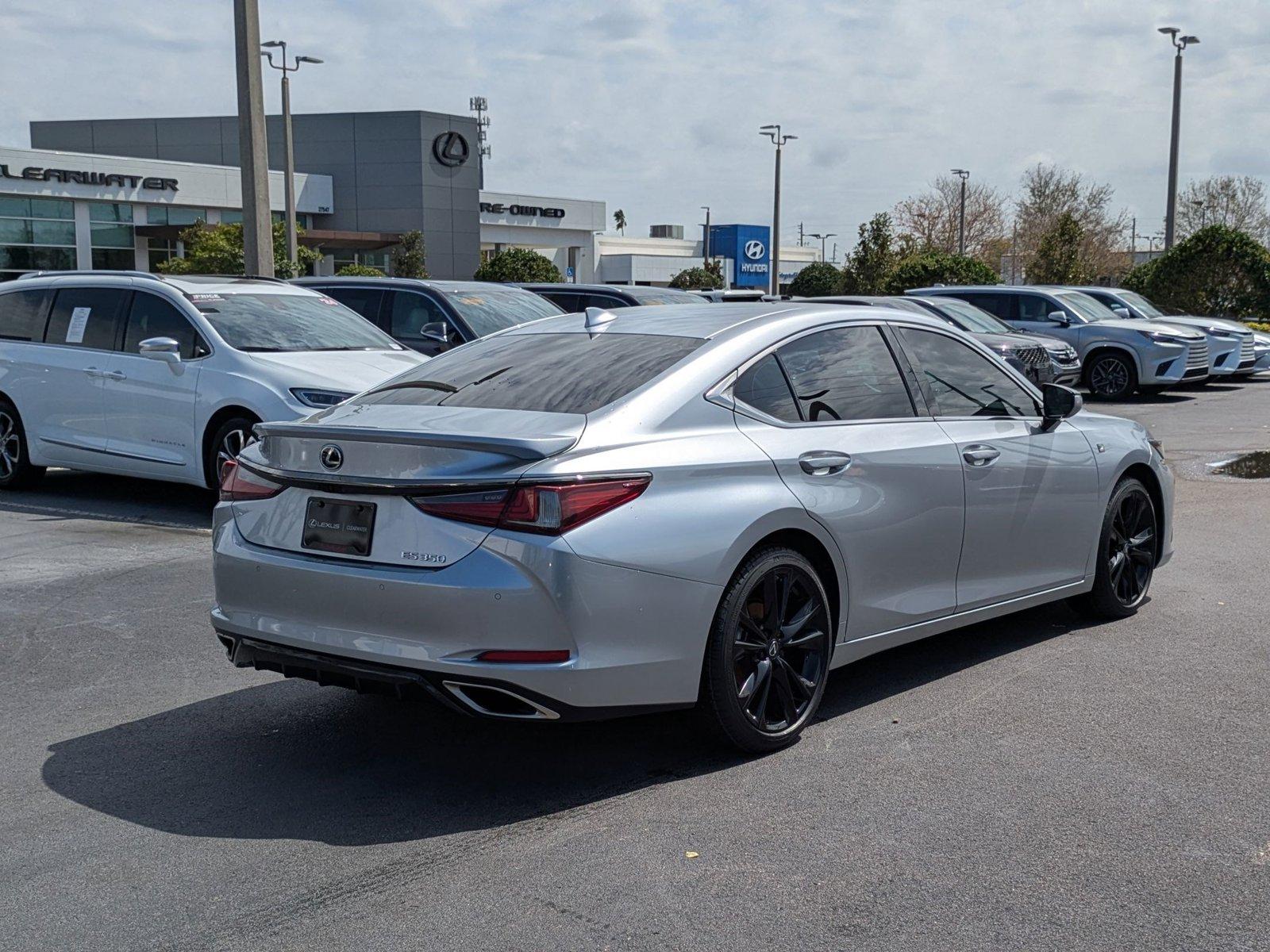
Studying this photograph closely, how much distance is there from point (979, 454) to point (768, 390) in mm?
1200

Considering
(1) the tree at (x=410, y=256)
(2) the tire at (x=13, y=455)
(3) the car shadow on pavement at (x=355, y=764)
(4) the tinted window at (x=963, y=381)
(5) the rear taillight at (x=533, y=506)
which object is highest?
(1) the tree at (x=410, y=256)

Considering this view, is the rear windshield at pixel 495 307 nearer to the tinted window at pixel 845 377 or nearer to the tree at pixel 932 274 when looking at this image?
the tinted window at pixel 845 377

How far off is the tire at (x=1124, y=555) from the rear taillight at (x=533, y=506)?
3.37 metres

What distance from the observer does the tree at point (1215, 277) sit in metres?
29.9

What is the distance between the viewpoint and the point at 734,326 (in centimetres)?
534

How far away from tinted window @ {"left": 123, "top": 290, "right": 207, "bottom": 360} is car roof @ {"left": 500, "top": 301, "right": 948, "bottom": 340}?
505 centimetres

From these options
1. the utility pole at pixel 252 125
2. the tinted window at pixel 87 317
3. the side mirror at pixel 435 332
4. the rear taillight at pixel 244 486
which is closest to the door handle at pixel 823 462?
the rear taillight at pixel 244 486

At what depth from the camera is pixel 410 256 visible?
58406mm

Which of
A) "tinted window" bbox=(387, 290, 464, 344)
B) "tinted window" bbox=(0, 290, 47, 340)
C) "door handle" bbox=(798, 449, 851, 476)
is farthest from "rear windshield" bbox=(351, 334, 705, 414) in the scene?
"tinted window" bbox=(387, 290, 464, 344)

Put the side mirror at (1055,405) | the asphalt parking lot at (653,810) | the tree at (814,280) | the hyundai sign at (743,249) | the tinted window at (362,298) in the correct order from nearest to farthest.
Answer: the asphalt parking lot at (653,810), the side mirror at (1055,405), the tinted window at (362,298), the tree at (814,280), the hyundai sign at (743,249)

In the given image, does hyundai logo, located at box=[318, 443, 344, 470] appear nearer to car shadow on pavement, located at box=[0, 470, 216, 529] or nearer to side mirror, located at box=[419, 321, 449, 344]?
car shadow on pavement, located at box=[0, 470, 216, 529]

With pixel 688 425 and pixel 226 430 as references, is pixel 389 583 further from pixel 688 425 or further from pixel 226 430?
pixel 226 430

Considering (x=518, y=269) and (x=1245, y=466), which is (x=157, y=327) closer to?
(x=1245, y=466)

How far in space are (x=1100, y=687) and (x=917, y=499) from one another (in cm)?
114
